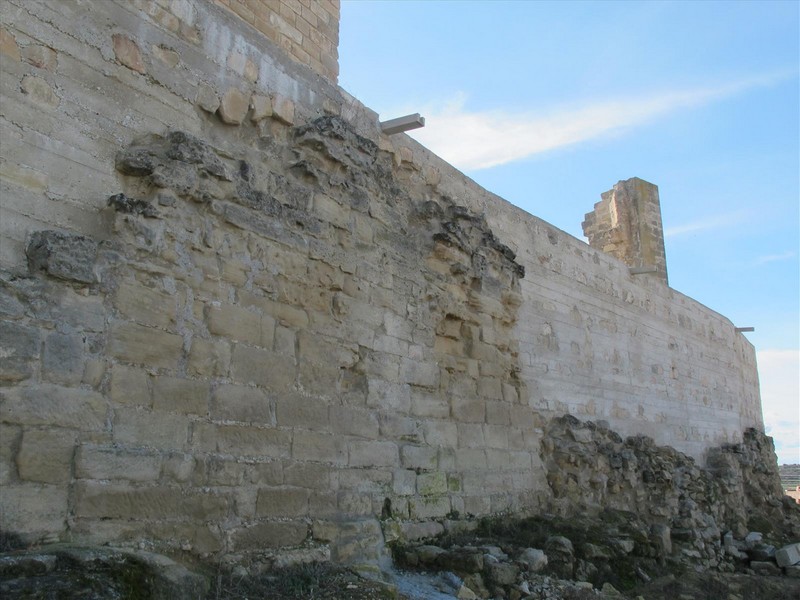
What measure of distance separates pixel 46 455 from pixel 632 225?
34.5 ft

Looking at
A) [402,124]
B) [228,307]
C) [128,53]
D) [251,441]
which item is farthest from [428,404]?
[128,53]

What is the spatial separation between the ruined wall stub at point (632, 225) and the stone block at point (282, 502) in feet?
28.4

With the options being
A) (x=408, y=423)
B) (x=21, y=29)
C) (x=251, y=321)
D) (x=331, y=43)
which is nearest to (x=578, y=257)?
(x=331, y=43)

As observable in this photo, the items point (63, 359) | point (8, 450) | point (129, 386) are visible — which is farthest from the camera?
point (129, 386)

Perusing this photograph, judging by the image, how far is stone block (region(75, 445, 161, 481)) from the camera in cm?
298

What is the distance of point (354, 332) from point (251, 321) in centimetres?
87

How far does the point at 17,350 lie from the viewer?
9.41 ft

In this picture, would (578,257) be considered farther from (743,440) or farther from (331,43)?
(743,440)

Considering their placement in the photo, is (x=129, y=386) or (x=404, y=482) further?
(x=404, y=482)

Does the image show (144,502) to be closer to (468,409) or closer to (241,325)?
(241,325)

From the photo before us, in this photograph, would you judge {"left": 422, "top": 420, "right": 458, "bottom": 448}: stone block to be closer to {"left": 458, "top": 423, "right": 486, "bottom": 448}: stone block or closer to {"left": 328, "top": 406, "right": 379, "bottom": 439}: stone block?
{"left": 458, "top": 423, "right": 486, "bottom": 448}: stone block

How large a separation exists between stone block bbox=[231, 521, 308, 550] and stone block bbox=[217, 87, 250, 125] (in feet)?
7.43

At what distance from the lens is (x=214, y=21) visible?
418 centimetres

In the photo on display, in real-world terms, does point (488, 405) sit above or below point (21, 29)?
below
